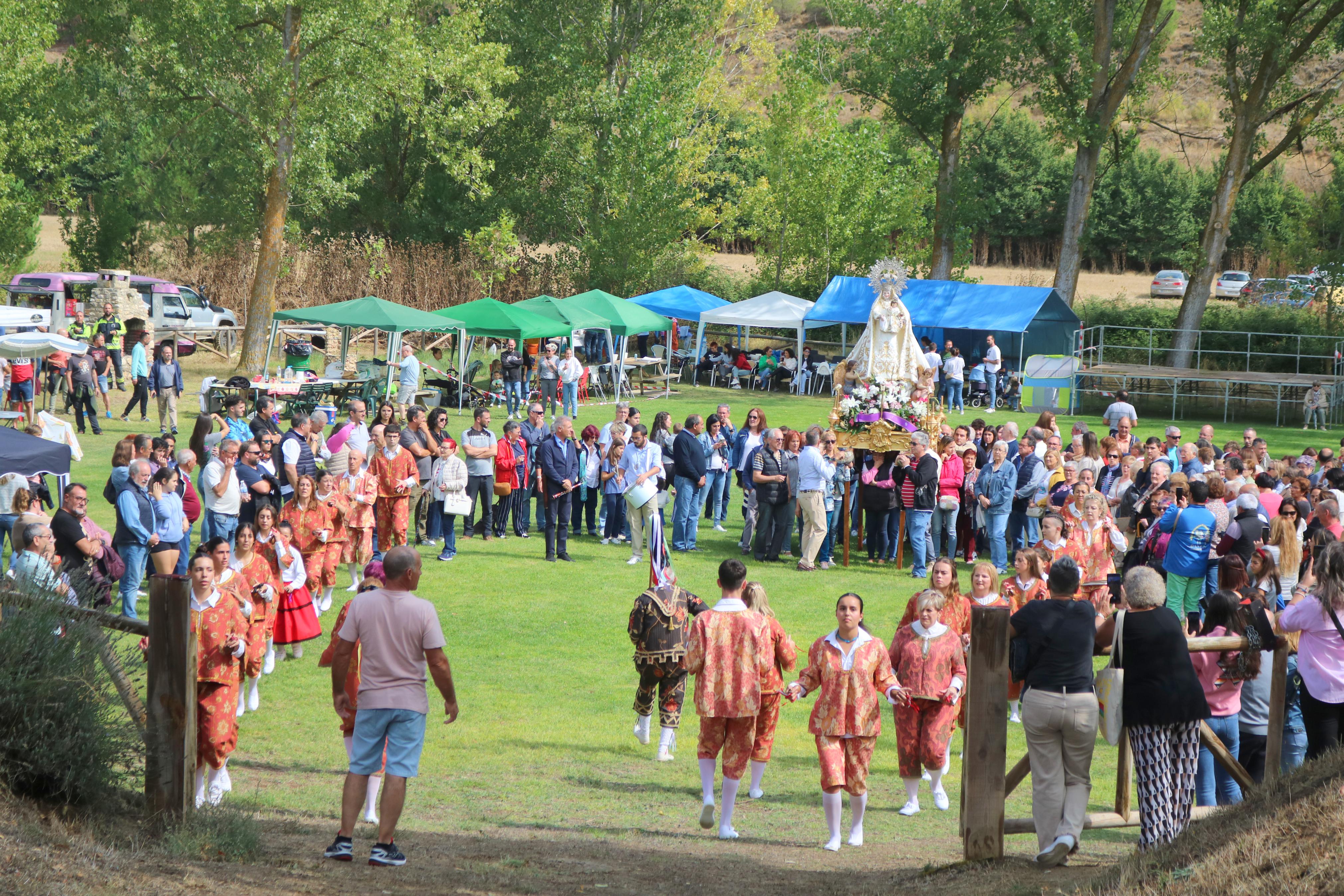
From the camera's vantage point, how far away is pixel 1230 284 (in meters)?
48.2

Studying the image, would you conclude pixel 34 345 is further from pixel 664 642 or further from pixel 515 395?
pixel 664 642

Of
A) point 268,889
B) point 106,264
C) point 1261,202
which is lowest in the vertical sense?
point 268,889

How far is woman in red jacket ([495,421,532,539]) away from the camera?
1548 cm

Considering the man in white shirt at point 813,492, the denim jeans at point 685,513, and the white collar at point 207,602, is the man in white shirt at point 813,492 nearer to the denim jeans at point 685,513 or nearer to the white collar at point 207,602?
the denim jeans at point 685,513

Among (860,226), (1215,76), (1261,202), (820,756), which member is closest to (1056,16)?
(1215,76)

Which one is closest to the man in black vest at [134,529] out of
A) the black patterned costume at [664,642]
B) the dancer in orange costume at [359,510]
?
the dancer in orange costume at [359,510]

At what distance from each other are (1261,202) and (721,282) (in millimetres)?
25067

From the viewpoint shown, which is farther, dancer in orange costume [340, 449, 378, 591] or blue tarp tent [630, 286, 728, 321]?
blue tarp tent [630, 286, 728, 321]

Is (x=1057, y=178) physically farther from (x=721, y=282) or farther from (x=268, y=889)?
(x=268, y=889)

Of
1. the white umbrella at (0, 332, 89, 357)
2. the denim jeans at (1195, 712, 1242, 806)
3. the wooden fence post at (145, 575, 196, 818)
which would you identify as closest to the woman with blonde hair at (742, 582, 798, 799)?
the denim jeans at (1195, 712, 1242, 806)

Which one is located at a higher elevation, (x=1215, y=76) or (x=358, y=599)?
(x=1215, y=76)

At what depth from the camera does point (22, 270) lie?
4238cm

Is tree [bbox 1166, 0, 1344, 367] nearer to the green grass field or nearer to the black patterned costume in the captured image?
the green grass field

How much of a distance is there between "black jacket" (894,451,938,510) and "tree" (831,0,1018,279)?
26.4 meters
